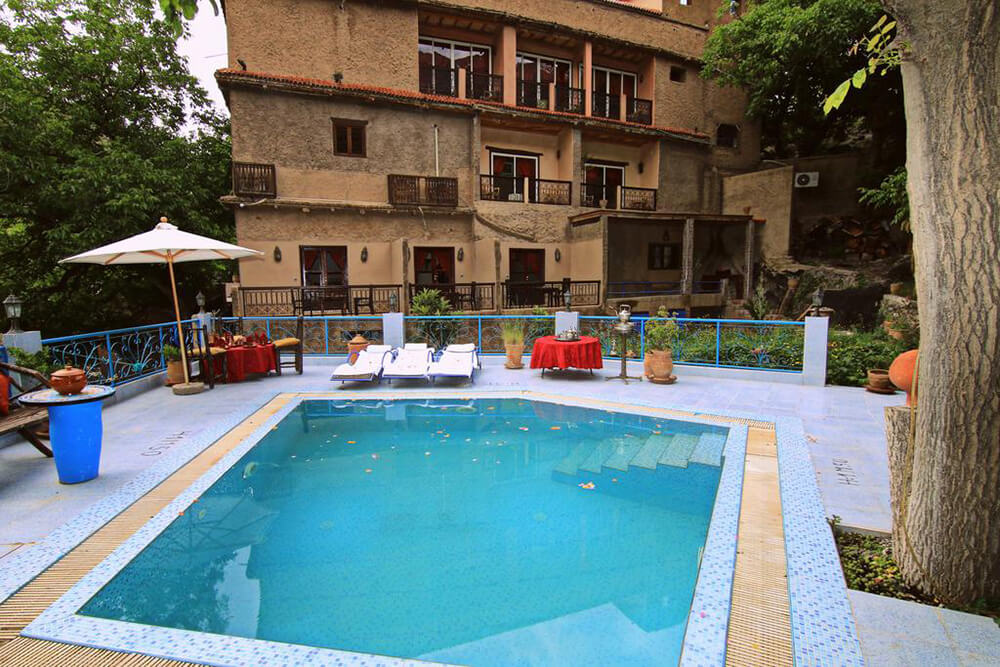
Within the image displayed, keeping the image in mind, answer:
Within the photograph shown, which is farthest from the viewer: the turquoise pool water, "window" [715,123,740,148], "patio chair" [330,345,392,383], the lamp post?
"window" [715,123,740,148]

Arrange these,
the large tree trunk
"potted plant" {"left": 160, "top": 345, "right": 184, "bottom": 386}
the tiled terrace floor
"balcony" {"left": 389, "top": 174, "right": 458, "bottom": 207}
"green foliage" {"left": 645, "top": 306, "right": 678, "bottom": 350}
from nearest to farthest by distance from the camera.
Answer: the large tree trunk < the tiled terrace floor < "potted plant" {"left": 160, "top": 345, "right": 184, "bottom": 386} < "green foliage" {"left": 645, "top": 306, "right": 678, "bottom": 350} < "balcony" {"left": 389, "top": 174, "right": 458, "bottom": 207}

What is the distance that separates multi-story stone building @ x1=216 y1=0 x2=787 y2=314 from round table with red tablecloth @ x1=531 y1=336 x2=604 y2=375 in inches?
282

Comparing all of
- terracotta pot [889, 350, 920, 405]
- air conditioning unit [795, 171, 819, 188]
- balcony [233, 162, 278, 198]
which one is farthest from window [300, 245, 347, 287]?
air conditioning unit [795, 171, 819, 188]

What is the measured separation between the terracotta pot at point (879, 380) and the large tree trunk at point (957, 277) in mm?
6184

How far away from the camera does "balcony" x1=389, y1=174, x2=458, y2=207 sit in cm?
1648

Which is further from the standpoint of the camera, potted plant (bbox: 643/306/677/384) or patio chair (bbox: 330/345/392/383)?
patio chair (bbox: 330/345/392/383)

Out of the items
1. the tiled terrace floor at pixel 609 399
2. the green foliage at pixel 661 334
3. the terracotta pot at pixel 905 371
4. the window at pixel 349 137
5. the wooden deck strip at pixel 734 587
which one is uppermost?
the window at pixel 349 137

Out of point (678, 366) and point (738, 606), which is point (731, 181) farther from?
point (738, 606)

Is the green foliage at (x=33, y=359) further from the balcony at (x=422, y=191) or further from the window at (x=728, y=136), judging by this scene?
the window at (x=728, y=136)

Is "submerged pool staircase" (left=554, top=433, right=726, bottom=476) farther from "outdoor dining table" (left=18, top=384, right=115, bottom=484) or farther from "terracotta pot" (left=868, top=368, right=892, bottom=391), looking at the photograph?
"outdoor dining table" (left=18, top=384, right=115, bottom=484)

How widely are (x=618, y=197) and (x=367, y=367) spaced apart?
14057 mm

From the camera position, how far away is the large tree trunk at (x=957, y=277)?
271 cm

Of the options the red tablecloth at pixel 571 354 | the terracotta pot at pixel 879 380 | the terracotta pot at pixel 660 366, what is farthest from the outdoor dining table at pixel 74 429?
the terracotta pot at pixel 879 380

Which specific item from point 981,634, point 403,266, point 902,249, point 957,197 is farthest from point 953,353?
point 902,249
